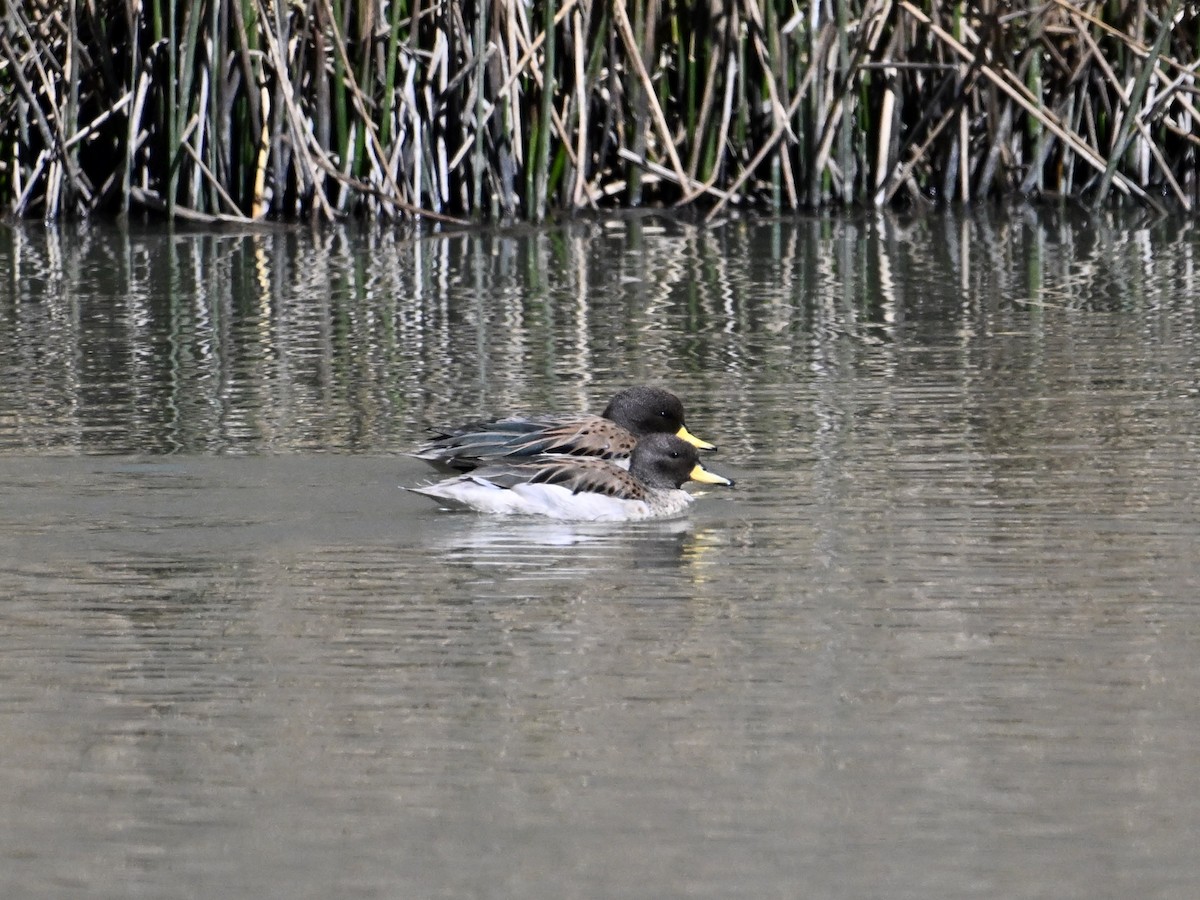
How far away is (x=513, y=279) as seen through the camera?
11.9m

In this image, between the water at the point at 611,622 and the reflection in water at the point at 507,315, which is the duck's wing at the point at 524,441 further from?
the reflection in water at the point at 507,315

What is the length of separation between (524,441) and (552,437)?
11 cm

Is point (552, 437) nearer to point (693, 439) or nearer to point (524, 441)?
point (524, 441)

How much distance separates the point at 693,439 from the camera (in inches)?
280

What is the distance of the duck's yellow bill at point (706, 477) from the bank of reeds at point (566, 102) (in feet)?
23.1

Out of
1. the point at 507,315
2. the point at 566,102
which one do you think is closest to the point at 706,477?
the point at 507,315

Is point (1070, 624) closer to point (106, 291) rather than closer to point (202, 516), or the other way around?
point (202, 516)

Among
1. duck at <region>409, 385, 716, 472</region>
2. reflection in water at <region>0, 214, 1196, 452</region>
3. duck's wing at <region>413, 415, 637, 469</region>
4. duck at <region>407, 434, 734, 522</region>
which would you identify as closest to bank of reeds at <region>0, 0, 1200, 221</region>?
reflection in water at <region>0, 214, 1196, 452</region>

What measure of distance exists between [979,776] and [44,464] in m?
3.82

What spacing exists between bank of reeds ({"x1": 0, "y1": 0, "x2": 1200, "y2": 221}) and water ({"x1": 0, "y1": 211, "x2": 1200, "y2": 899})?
3788 millimetres

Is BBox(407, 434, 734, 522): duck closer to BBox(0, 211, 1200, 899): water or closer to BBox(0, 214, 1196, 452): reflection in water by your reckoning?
BBox(0, 211, 1200, 899): water

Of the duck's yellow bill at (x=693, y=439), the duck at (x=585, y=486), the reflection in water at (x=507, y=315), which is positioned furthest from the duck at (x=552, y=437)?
the reflection in water at (x=507, y=315)

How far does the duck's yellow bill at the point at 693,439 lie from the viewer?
6.97 m

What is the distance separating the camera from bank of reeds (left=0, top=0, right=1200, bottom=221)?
45.0 feet
